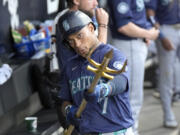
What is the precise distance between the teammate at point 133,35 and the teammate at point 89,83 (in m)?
1.45

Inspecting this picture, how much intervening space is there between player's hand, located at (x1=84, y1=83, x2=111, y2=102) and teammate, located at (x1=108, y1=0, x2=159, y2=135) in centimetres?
180

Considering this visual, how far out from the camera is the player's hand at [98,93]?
268 centimetres

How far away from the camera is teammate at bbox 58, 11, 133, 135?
2.97 meters

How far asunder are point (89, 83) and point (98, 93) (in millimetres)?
324

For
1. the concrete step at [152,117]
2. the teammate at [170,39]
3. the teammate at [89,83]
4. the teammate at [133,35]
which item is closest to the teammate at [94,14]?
the teammate at [89,83]

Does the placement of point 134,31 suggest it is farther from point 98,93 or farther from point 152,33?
point 98,93

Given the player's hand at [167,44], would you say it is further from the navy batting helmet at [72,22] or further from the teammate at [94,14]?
the navy batting helmet at [72,22]

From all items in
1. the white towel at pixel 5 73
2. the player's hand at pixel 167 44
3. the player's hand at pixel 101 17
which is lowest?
the white towel at pixel 5 73

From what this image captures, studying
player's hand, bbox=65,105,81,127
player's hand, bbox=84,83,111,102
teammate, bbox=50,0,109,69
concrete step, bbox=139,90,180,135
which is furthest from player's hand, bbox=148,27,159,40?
player's hand, bbox=84,83,111,102

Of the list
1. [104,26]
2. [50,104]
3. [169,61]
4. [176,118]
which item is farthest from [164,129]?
[104,26]

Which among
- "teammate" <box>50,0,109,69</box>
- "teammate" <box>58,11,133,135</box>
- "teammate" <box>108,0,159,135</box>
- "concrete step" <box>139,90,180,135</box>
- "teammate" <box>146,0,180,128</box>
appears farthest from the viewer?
"concrete step" <box>139,90,180,135</box>

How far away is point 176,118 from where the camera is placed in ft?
20.8

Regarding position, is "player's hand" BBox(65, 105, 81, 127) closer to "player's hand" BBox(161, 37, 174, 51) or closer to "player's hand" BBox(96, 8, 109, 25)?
"player's hand" BBox(96, 8, 109, 25)

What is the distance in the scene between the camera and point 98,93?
2723 millimetres
